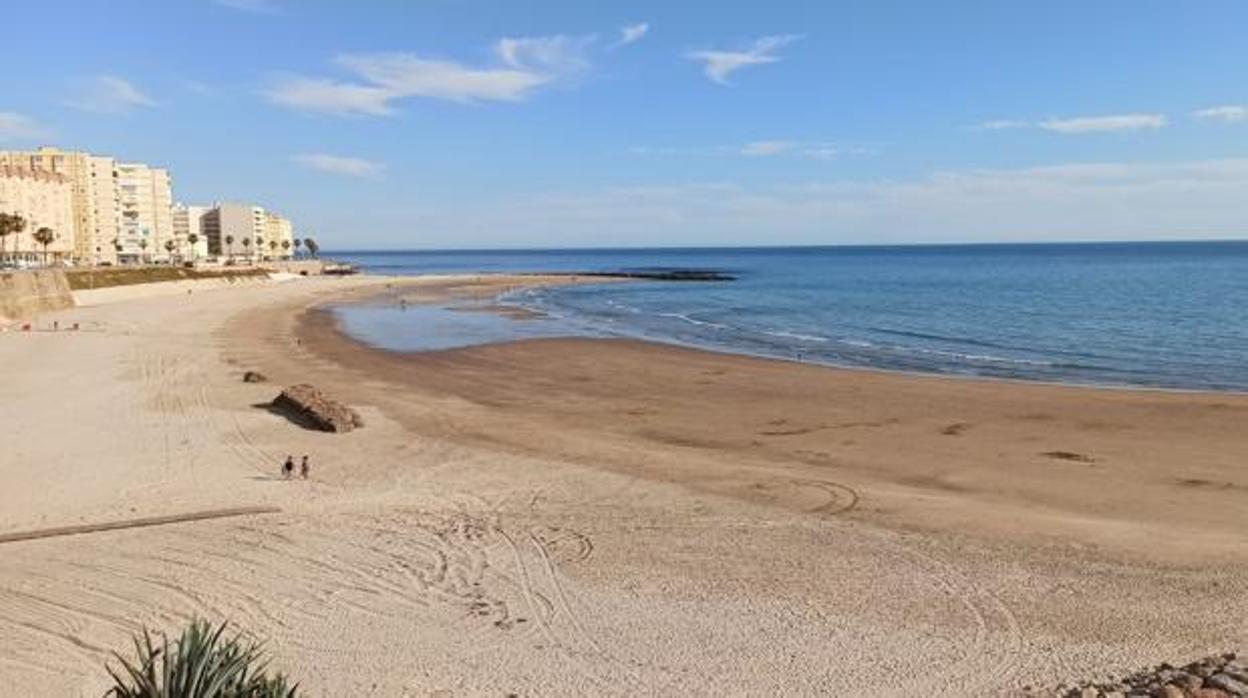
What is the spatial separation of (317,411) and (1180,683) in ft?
58.8

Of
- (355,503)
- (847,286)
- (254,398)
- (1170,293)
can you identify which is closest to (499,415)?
(254,398)

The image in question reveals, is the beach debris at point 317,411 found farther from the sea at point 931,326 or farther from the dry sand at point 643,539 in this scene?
the sea at point 931,326

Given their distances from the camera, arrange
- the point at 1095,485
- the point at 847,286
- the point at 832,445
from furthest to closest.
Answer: the point at 847,286, the point at 832,445, the point at 1095,485

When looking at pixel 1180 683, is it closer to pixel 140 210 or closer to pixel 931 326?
pixel 931 326

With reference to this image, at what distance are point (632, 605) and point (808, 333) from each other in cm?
3968

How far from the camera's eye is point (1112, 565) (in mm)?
12930

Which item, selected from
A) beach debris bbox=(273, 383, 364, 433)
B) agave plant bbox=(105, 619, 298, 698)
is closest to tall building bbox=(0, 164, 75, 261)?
beach debris bbox=(273, 383, 364, 433)

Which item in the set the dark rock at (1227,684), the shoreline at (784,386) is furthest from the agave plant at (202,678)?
the shoreline at (784,386)

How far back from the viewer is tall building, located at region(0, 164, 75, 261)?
123000 millimetres

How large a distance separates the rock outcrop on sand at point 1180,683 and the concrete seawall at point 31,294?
52.5m

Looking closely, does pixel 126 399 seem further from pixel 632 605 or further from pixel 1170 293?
pixel 1170 293

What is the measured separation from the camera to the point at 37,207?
439 ft

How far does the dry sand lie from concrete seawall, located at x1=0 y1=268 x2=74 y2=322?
28465 mm

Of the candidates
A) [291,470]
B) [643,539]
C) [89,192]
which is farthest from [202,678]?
[89,192]
